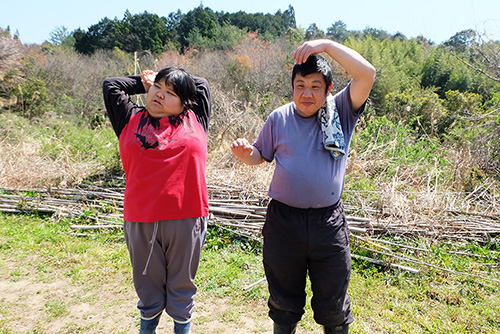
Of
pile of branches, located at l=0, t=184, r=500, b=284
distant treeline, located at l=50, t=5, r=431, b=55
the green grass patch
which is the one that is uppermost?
distant treeline, located at l=50, t=5, r=431, b=55

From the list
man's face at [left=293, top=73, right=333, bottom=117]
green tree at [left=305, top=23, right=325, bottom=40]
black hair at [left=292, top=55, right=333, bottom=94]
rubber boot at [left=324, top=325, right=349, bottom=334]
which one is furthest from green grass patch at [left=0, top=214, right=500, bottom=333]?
green tree at [left=305, top=23, right=325, bottom=40]

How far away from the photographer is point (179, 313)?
1976mm

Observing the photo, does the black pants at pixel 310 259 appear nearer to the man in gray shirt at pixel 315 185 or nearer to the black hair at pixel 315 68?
the man in gray shirt at pixel 315 185

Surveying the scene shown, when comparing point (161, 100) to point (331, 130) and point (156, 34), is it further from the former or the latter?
point (156, 34)

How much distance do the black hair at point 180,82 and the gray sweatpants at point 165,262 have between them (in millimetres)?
711

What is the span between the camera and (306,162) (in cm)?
182

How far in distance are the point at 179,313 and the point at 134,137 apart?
3.44 ft

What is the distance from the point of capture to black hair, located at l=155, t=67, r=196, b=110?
1935mm

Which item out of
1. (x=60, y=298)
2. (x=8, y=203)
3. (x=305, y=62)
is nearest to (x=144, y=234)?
(x=305, y=62)

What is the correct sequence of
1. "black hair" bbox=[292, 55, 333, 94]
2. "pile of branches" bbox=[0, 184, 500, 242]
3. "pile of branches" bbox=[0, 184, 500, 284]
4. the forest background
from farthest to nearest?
the forest background < "pile of branches" bbox=[0, 184, 500, 242] < "pile of branches" bbox=[0, 184, 500, 284] < "black hair" bbox=[292, 55, 333, 94]

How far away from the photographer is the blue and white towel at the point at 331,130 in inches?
70.6

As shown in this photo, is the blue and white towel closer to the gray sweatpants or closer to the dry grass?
the gray sweatpants

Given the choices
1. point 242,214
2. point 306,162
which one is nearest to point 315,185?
point 306,162

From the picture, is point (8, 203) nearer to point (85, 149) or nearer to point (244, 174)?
point (85, 149)
